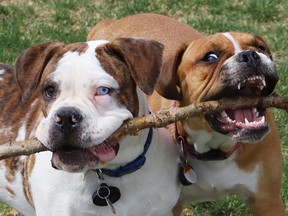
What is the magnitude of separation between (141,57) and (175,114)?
1.18 feet

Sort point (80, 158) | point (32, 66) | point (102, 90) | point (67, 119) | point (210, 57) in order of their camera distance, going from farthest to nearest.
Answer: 1. point (210, 57)
2. point (32, 66)
3. point (102, 90)
4. point (80, 158)
5. point (67, 119)

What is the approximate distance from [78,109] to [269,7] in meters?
4.60

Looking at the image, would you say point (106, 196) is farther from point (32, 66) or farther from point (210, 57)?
point (210, 57)

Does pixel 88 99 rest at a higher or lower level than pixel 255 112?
higher

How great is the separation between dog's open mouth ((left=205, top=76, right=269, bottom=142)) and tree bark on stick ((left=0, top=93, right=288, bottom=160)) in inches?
2.4

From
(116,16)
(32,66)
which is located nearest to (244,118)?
(32,66)

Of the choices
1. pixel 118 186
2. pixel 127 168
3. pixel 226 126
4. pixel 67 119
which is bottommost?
pixel 118 186

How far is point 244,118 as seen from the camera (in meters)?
3.82

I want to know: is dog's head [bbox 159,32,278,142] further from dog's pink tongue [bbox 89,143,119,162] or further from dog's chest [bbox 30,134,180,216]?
dog's pink tongue [bbox 89,143,119,162]

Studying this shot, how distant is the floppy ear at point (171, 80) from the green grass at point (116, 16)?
2774 mm

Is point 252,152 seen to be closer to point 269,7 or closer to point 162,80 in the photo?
point 162,80

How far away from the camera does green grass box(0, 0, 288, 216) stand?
7203mm

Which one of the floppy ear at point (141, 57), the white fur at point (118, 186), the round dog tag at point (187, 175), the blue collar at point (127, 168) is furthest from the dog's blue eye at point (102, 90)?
the round dog tag at point (187, 175)

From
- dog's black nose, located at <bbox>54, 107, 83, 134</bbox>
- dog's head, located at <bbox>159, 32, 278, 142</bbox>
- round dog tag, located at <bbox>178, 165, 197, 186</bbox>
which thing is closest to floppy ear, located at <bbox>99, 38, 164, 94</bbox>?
dog's head, located at <bbox>159, 32, 278, 142</bbox>
